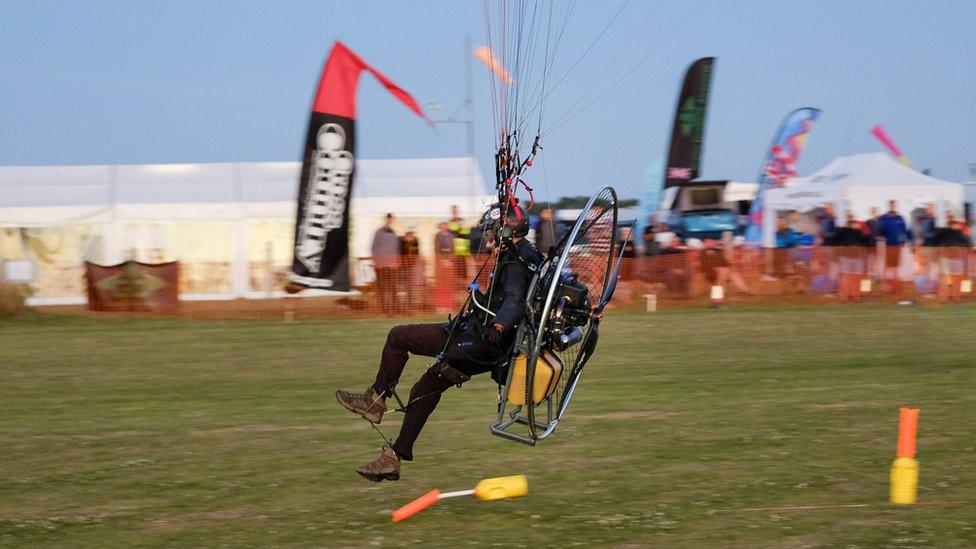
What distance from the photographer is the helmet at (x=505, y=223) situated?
7.42 metres

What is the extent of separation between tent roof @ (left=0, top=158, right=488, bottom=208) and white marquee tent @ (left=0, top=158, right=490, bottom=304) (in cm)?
2

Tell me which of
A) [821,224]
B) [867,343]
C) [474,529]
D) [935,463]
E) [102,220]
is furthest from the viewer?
[102,220]

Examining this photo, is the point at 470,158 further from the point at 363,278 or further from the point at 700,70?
the point at 363,278

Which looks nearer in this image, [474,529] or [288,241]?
[474,529]

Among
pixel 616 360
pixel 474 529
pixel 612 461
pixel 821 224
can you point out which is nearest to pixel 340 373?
pixel 616 360

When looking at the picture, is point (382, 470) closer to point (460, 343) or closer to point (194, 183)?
point (460, 343)

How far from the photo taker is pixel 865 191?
93.6 ft

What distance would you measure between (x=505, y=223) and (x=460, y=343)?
77 centimetres

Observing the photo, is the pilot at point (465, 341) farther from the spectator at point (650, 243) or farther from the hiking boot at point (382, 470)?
the spectator at point (650, 243)

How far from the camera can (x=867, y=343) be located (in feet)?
52.5

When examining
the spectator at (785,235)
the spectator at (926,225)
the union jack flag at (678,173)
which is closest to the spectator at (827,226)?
the spectator at (785,235)

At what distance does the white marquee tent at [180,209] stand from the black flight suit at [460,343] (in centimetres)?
1975

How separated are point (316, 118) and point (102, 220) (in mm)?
8944

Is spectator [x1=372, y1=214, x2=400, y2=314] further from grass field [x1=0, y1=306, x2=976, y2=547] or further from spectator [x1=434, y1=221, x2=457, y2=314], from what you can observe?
grass field [x1=0, y1=306, x2=976, y2=547]
